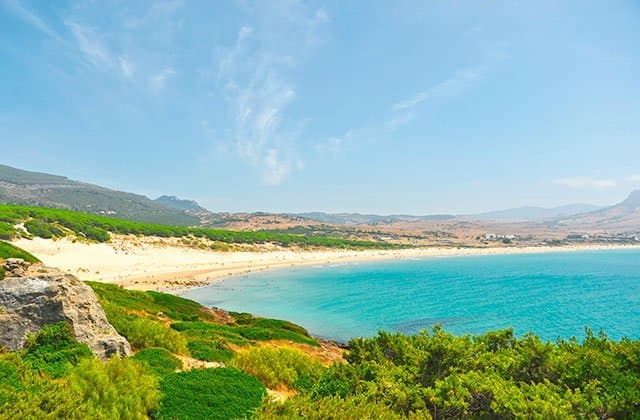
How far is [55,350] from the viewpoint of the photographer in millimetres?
10102

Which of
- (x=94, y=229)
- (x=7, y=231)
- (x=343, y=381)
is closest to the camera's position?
(x=343, y=381)

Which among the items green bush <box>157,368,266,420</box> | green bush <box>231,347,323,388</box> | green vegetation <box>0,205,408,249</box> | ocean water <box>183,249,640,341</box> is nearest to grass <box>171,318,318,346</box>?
green bush <box>231,347,323,388</box>

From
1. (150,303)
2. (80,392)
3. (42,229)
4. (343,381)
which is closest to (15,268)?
(80,392)

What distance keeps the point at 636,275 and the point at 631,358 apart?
83.8 meters

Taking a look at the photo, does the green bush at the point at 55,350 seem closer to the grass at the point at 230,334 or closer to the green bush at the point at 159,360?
the green bush at the point at 159,360

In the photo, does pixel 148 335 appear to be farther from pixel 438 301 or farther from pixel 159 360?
pixel 438 301

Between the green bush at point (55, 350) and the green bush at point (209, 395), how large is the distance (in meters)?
2.31

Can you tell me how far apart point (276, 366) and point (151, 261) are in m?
68.5

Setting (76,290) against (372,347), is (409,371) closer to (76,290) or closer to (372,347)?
(372,347)

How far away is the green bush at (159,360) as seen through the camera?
11.0 m

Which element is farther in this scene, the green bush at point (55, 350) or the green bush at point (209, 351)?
the green bush at point (209, 351)

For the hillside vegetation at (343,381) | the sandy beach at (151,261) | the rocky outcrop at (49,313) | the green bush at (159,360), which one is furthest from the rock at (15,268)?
the sandy beach at (151,261)

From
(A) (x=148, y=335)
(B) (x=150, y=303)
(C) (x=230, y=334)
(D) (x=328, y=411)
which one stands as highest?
(D) (x=328, y=411)

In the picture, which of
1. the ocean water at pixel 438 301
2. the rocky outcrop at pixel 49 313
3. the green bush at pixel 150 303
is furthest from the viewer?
the ocean water at pixel 438 301
